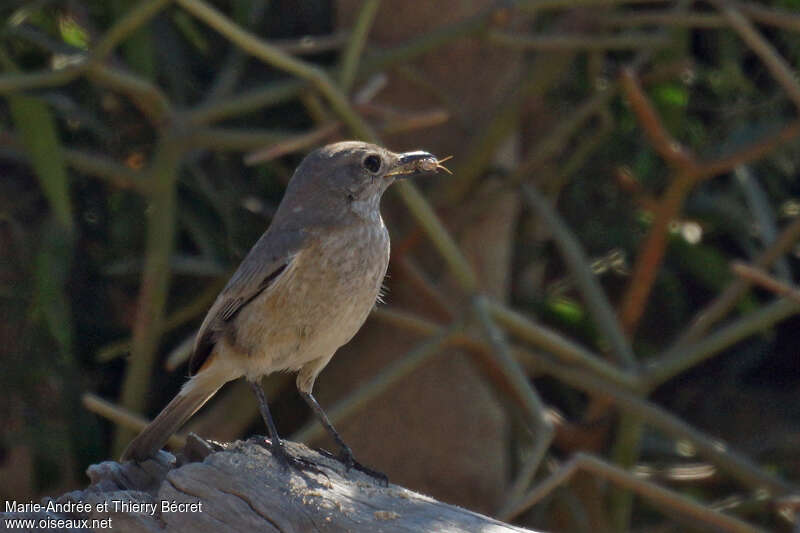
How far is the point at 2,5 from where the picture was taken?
492cm

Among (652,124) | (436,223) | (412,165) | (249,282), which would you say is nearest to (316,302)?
(249,282)

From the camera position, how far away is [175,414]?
3.58 m

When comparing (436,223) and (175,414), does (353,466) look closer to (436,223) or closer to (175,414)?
(175,414)

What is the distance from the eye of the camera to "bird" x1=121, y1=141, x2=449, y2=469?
353 centimetres

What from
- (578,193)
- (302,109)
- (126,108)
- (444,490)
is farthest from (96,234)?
(578,193)

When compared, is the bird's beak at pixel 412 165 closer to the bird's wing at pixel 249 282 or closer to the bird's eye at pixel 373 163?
the bird's eye at pixel 373 163

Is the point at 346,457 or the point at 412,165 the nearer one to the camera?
the point at 346,457

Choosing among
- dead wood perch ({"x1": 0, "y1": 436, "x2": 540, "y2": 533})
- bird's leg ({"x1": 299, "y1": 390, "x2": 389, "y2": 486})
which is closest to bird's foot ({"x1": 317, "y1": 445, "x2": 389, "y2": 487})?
bird's leg ({"x1": 299, "y1": 390, "x2": 389, "y2": 486})

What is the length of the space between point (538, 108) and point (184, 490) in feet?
11.8

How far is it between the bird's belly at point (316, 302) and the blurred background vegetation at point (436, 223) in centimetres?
84

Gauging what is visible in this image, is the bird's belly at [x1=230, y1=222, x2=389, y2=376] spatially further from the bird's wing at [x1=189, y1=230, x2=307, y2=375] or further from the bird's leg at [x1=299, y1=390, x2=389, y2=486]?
the bird's leg at [x1=299, y1=390, x2=389, y2=486]

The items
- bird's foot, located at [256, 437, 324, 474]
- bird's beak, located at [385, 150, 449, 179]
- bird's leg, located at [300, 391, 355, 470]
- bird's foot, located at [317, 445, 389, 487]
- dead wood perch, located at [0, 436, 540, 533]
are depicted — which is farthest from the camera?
bird's beak, located at [385, 150, 449, 179]

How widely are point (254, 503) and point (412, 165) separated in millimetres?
1189

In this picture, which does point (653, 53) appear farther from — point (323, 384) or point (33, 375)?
point (33, 375)
